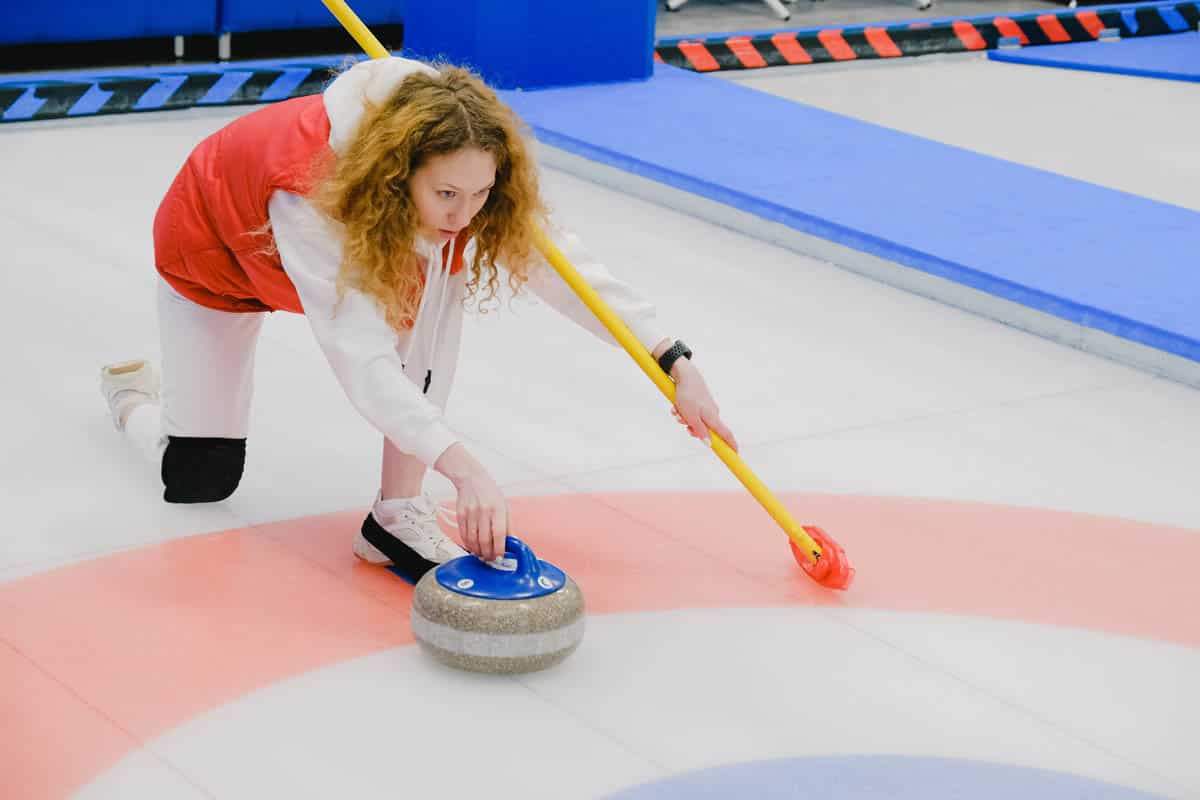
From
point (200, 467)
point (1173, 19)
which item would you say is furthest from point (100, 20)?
point (1173, 19)

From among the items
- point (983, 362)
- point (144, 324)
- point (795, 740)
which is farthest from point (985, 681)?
point (144, 324)

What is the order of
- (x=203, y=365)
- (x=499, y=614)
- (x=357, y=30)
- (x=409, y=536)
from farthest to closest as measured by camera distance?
1. (x=357, y=30)
2. (x=203, y=365)
3. (x=409, y=536)
4. (x=499, y=614)

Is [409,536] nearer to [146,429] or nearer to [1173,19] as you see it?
[146,429]

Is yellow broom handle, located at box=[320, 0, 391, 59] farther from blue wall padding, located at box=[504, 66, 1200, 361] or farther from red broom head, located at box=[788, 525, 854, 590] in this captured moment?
blue wall padding, located at box=[504, 66, 1200, 361]

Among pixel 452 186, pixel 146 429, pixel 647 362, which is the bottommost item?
pixel 146 429

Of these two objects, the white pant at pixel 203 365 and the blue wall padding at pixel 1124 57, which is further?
the blue wall padding at pixel 1124 57

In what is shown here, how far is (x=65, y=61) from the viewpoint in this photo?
6637mm

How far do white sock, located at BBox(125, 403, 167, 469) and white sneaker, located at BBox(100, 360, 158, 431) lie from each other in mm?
19

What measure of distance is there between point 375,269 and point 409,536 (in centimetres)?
51

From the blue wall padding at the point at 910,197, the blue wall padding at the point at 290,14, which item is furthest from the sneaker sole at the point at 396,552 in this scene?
the blue wall padding at the point at 290,14

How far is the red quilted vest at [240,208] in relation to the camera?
8.26 feet

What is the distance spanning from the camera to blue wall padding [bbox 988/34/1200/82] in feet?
26.2

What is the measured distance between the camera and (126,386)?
3.29 metres

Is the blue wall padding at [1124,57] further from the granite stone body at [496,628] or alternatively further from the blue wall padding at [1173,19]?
the granite stone body at [496,628]
